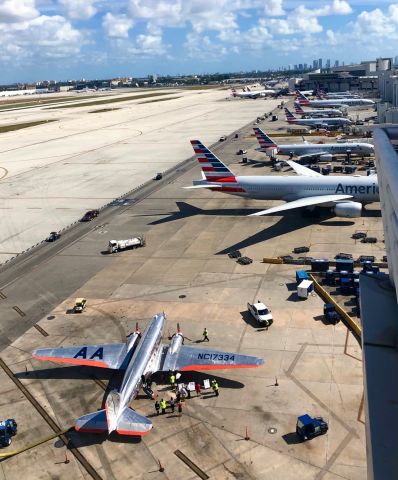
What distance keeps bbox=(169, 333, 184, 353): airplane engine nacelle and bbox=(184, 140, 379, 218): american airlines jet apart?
917 inches

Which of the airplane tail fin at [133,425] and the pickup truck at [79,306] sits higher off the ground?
the pickup truck at [79,306]

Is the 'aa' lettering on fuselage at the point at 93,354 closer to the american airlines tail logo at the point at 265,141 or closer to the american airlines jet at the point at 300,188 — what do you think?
the american airlines jet at the point at 300,188

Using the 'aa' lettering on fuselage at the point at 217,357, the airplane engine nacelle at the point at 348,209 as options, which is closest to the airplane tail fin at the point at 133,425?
the 'aa' lettering on fuselage at the point at 217,357

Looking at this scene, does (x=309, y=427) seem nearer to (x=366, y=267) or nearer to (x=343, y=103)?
(x=366, y=267)

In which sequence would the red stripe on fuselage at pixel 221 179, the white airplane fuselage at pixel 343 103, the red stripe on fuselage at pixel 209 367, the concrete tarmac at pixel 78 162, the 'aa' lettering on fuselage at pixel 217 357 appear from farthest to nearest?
the white airplane fuselage at pixel 343 103, the concrete tarmac at pixel 78 162, the red stripe on fuselage at pixel 221 179, the 'aa' lettering on fuselage at pixel 217 357, the red stripe on fuselage at pixel 209 367

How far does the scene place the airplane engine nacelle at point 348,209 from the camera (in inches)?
2035

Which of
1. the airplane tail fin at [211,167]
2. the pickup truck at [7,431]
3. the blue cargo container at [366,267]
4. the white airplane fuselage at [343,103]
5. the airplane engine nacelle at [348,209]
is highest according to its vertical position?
the white airplane fuselage at [343,103]

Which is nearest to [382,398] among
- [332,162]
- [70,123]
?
[332,162]

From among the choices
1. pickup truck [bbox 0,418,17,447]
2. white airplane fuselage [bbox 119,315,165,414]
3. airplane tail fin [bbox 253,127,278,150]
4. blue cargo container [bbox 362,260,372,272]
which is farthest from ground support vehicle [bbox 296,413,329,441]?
airplane tail fin [bbox 253,127,278,150]

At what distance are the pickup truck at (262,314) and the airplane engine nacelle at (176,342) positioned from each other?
6067mm

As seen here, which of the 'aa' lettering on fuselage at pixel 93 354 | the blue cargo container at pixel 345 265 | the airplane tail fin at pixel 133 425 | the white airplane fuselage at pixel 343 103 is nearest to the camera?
the airplane tail fin at pixel 133 425

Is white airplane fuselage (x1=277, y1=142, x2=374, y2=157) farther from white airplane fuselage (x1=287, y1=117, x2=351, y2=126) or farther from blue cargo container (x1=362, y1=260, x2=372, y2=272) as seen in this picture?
blue cargo container (x1=362, y1=260, x2=372, y2=272)

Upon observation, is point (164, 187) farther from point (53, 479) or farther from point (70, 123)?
point (70, 123)

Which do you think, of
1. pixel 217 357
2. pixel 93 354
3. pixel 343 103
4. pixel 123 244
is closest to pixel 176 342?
pixel 217 357
